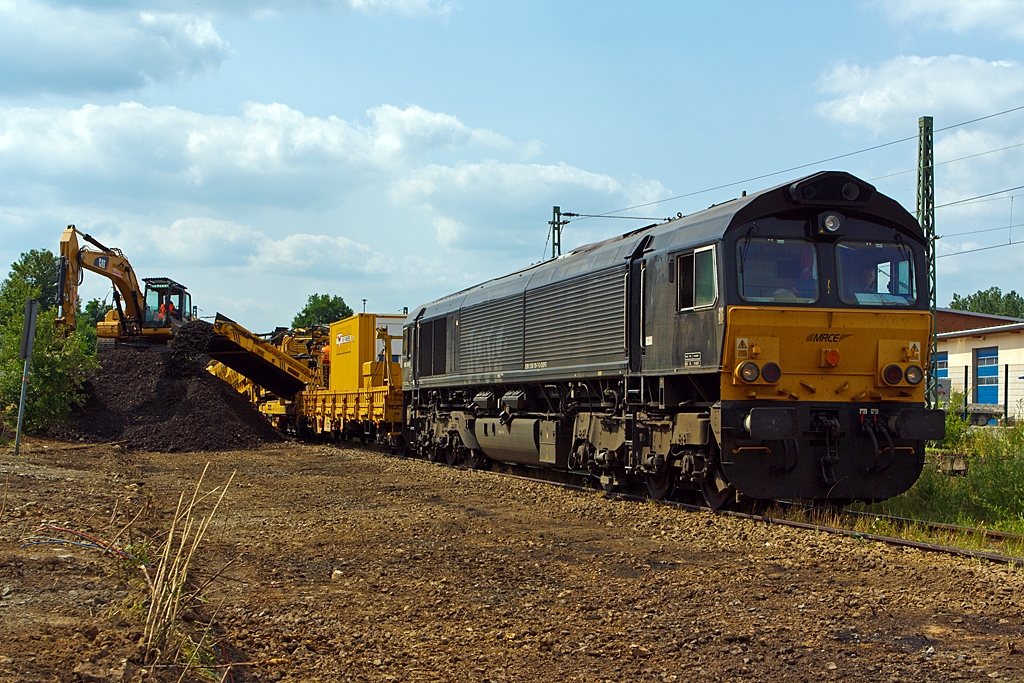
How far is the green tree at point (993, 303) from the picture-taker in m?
119

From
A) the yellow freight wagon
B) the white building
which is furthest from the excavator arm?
the white building

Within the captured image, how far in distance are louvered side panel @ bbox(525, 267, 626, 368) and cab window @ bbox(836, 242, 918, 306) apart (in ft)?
9.56

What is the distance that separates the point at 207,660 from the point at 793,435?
709cm

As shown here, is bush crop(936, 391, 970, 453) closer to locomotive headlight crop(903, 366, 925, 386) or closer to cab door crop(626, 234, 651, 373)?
locomotive headlight crop(903, 366, 925, 386)

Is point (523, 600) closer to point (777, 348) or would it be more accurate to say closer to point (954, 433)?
point (777, 348)

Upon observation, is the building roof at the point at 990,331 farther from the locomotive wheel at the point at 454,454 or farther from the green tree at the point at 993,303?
the green tree at the point at 993,303

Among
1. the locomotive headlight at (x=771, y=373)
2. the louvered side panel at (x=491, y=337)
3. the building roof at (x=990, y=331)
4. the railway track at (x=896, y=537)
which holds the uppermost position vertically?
the building roof at (x=990, y=331)

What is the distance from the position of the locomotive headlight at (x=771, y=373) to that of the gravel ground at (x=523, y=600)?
1.62 m

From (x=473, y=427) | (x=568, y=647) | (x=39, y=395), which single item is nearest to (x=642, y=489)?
(x=473, y=427)

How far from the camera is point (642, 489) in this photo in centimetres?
1378

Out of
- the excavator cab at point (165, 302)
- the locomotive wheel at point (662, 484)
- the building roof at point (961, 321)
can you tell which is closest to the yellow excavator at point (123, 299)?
the excavator cab at point (165, 302)

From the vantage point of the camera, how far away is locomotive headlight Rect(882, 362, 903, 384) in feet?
35.3

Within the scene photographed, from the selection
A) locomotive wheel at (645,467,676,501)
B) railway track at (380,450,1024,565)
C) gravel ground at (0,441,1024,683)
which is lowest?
gravel ground at (0,441,1024,683)

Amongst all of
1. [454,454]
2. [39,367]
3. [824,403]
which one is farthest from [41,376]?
[824,403]
